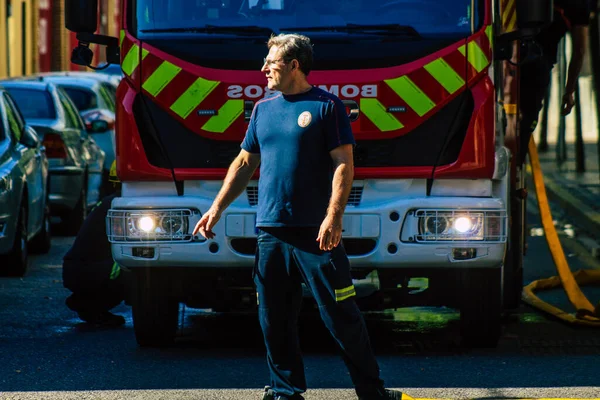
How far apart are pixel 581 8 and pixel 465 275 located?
2.49 m

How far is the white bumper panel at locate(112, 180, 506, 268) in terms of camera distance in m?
7.66

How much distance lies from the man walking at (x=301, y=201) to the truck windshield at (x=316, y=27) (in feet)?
4.53

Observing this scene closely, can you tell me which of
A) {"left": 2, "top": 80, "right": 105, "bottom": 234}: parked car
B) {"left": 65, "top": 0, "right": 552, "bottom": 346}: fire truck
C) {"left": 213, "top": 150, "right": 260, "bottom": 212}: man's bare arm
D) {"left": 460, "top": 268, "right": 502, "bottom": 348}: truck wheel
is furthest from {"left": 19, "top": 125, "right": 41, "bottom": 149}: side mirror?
{"left": 213, "top": 150, "right": 260, "bottom": 212}: man's bare arm

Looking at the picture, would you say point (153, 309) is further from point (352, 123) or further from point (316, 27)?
point (316, 27)

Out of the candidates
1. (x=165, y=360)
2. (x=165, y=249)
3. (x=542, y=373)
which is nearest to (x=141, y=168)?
(x=165, y=249)

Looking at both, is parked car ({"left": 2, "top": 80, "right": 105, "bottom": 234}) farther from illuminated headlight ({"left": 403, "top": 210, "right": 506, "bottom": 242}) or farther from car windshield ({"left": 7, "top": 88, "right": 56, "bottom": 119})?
illuminated headlight ({"left": 403, "top": 210, "right": 506, "bottom": 242})

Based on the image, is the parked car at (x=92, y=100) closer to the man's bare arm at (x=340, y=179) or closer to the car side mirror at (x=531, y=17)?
the car side mirror at (x=531, y=17)

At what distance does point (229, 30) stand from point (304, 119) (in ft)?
5.57

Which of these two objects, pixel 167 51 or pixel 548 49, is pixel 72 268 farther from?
pixel 548 49

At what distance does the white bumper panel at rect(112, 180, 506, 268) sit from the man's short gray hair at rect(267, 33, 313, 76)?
4.96 ft

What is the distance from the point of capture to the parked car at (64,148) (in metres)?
14.6

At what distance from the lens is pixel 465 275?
26.1 ft

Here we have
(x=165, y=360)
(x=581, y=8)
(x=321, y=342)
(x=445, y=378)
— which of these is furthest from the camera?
(x=581, y=8)

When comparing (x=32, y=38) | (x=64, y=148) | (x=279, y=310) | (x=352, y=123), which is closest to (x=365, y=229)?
(x=352, y=123)
